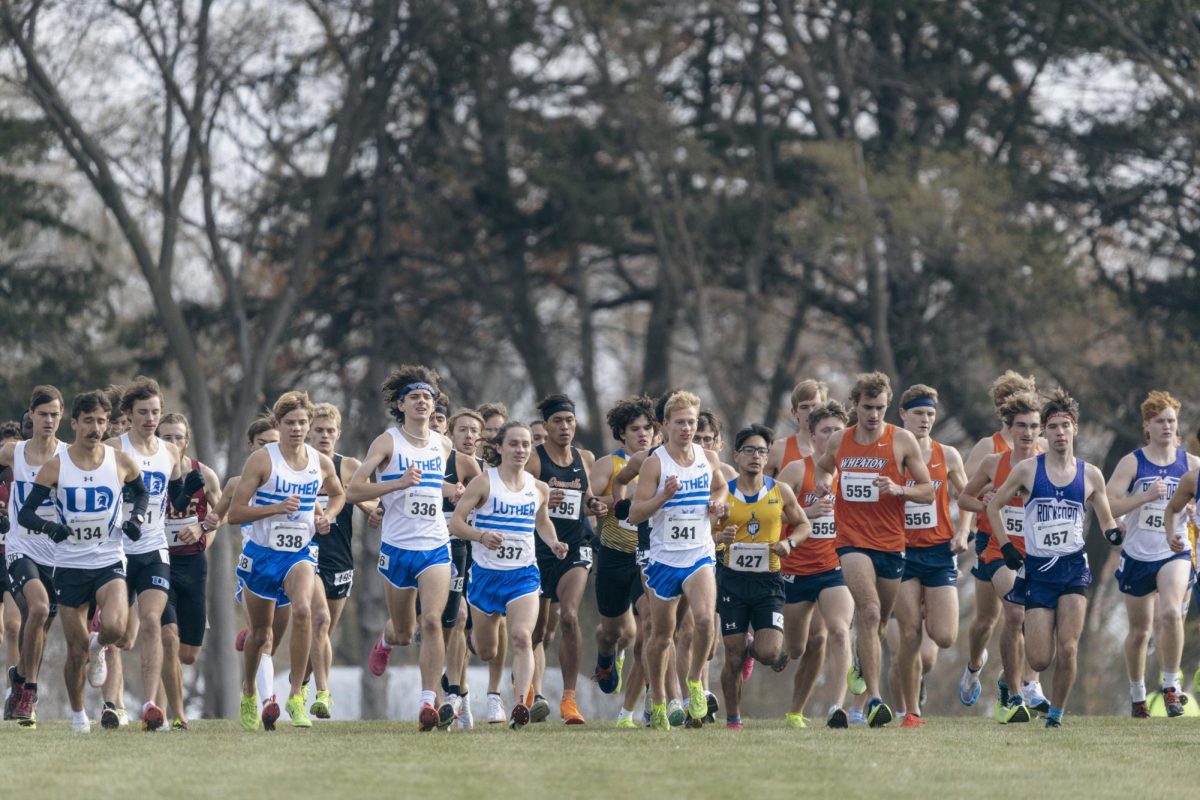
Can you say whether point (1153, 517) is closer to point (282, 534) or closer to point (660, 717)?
point (660, 717)

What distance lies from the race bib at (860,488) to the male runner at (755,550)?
1.24 feet

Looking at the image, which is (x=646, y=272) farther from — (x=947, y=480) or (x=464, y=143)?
(x=947, y=480)

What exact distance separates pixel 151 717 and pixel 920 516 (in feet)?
17.7

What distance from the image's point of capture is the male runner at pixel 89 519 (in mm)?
13492

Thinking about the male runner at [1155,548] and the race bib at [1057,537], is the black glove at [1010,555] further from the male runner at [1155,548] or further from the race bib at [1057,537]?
the male runner at [1155,548]

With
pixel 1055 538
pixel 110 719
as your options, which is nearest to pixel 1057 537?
pixel 1055 538

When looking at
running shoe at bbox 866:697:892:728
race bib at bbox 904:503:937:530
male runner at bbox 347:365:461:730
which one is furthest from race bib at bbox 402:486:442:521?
race bib at bbox 904:503:937:530

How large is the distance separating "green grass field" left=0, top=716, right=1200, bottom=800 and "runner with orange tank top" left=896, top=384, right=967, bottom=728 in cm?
49

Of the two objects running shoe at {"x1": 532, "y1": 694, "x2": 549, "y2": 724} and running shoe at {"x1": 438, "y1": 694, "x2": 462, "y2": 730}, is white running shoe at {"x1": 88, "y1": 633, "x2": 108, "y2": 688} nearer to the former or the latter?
running shoe at {"x1": 438, "y1": 694, "x2": 462, "y2": 730}

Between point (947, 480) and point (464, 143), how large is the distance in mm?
15393

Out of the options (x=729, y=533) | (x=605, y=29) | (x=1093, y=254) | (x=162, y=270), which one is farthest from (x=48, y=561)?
(x=1093, y=254)

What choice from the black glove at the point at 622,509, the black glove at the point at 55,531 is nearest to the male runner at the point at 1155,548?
the black glove at the point at 622,509

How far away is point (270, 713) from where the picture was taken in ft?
44.5

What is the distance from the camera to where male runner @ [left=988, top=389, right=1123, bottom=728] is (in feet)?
44.6
